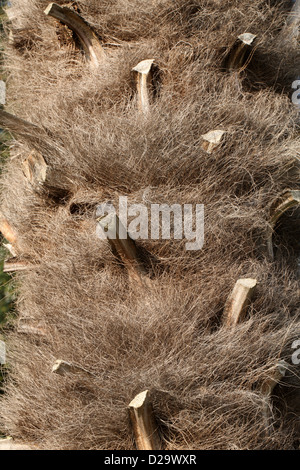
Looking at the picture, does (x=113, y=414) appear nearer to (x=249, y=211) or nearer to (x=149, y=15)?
(x=249, y=211)

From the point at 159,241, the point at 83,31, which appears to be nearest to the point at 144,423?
the point at 159,241

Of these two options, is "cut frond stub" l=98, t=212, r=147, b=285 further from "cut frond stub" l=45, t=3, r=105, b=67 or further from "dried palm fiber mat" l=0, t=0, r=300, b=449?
"cut frond stub" l=45, t=3, r=105, b=67

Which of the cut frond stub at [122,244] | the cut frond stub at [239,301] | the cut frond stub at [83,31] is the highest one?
the cut frond stub at [83,31]

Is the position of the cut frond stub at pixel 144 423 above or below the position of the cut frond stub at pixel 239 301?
below

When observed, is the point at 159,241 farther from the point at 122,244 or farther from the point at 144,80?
the point at 144,80

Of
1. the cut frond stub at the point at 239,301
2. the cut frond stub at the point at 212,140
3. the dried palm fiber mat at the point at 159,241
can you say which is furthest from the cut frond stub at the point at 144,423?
the cut frond stub at the point at 212,140

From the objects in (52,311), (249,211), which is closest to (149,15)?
(249,211)

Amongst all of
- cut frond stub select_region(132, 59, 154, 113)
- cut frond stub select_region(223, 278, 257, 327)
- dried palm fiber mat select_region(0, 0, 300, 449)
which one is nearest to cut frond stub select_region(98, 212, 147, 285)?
dried palm fiber mat select_region(0, 0, 300, 449)

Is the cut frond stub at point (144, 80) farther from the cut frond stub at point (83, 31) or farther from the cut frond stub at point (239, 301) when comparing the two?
the cut frond stub at point (239, 301)
